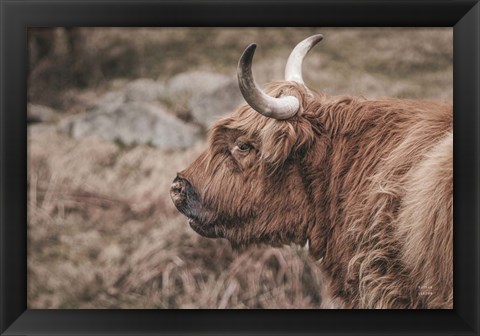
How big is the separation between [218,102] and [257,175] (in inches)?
23.5

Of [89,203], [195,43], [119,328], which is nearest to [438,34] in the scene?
[195,43]

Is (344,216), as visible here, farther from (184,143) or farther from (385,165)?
(184,143)

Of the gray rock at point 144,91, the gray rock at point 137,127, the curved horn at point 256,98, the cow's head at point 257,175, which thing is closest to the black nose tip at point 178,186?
the cow's head at point 257,175

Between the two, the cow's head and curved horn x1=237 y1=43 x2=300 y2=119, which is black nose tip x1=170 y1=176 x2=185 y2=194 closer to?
the cow's head

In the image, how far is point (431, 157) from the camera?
12.6 feet

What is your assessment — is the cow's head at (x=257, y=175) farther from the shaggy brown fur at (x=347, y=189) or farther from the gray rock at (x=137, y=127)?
the gray rock at (x=137, y=127)

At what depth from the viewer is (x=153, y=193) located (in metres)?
4.23

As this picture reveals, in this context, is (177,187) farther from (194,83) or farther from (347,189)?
(347,189)

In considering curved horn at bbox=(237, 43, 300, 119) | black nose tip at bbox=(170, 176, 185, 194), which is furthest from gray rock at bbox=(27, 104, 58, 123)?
curved horn at bbox=(237, 43, 300, 119)

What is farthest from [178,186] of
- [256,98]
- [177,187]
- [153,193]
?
[256,98]

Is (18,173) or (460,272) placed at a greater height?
(18,173)

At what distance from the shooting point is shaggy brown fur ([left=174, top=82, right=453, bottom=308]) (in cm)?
378

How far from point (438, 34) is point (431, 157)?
0.91 metres

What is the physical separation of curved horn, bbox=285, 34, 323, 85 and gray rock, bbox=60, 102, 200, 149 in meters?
0.73
